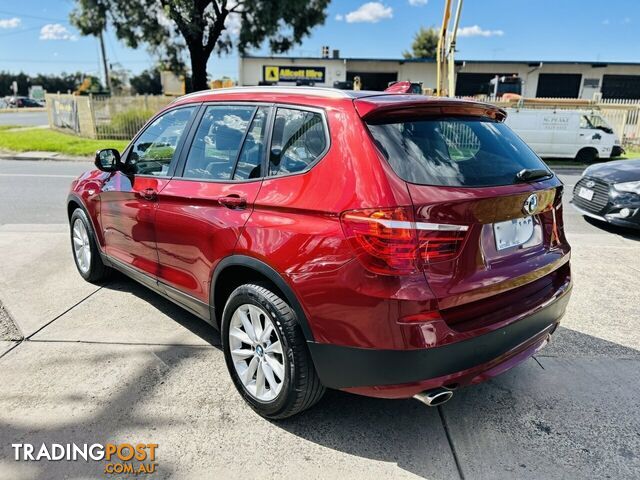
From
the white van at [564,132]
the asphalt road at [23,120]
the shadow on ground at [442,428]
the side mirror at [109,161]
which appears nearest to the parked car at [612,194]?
the shadow on ground at [442,428]

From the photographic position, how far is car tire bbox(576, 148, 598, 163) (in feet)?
54.6

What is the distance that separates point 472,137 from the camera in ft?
8.92

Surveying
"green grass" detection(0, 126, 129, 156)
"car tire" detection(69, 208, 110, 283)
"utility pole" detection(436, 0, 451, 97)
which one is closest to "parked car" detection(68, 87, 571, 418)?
"car tire" detection(69, 208, 110, 283)

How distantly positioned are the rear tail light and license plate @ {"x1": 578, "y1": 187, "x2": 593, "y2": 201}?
638 cm

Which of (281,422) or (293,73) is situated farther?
(293,73)

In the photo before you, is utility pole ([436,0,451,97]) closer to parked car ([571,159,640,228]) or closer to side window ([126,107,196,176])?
parked car ([571,159,640,228])

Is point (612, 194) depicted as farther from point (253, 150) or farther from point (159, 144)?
point (159, 144)

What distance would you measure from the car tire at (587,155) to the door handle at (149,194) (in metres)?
16.9

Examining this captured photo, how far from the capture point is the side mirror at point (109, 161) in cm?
390

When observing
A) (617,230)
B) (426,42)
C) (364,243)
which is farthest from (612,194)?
(426,42)

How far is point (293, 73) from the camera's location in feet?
124

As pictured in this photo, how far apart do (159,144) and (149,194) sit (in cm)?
45

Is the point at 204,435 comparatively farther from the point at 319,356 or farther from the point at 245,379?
the point at 319,356

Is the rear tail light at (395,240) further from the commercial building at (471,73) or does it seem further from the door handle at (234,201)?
the commercial building at (471,73)
